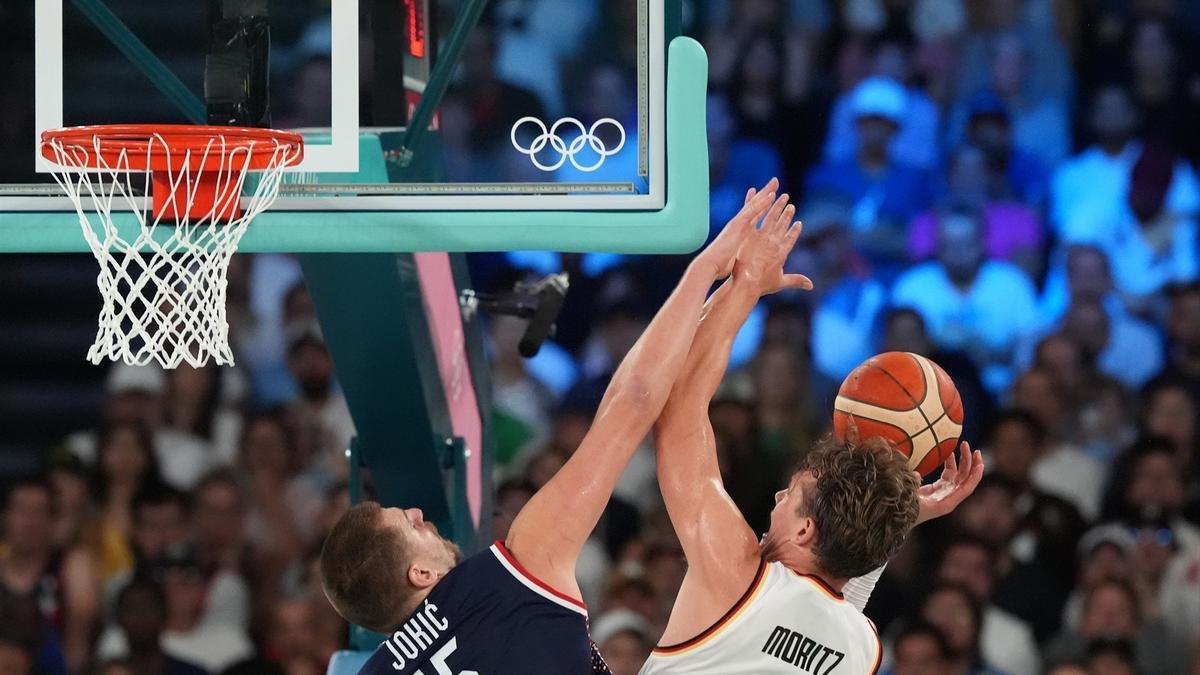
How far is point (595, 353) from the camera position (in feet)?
24.2

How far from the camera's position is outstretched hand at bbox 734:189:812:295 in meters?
3.42

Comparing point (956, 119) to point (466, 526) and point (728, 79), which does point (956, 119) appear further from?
point (466, 526)

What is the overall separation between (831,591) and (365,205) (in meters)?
1.19

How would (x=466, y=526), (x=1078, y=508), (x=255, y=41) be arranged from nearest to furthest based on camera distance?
(x=255, y=41) → (x=466, y=526) → (x=1078, y=508)

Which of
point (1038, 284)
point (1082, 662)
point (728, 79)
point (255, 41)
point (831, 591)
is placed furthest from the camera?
point (728, 79)

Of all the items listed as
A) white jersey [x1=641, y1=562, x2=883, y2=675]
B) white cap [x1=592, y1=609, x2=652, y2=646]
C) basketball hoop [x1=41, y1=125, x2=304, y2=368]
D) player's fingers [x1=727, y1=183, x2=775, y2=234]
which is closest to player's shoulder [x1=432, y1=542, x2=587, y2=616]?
white jersey [x1=641, y1=562, x2=883, y2=675]

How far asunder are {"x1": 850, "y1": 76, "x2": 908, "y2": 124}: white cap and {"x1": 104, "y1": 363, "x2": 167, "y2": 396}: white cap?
11.3 ft

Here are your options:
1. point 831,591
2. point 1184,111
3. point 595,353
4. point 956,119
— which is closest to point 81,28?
point 595,353

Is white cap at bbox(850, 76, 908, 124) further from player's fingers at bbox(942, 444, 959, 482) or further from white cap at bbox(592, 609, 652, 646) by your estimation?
player's fingers at bbox(942, 444, 959, 482)

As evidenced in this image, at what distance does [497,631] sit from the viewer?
3.07 meters

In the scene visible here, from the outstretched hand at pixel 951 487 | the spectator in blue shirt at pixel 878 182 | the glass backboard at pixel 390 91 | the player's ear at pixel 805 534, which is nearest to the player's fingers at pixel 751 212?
the glass backboard at pixel 390 91

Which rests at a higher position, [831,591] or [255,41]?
[255,41]

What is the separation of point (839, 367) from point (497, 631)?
439 cm

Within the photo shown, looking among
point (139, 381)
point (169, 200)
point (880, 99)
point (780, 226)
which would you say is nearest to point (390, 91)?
point (169, 200)
